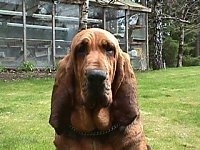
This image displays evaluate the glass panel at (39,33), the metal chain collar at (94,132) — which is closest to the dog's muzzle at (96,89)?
the metal chain collar at (94,132)

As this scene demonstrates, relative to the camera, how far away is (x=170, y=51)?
1309 inches

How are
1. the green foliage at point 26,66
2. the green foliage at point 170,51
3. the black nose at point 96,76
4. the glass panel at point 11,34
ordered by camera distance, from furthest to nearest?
the green foliage at point 170,51 < the green foliage at point 26,66 < the glass panel at point 11,34 < the black nose at point 96,76

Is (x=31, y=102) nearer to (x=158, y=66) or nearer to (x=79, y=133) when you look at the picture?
(x=79, y=133)

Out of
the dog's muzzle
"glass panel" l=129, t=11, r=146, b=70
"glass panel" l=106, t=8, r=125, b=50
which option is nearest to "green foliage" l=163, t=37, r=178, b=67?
"glass panel" l=129, t=11, r=146, b=70

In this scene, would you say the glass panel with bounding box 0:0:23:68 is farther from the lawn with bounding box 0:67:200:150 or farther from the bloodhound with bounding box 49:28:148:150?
the bloodhound with bounding box 49:28:148:150

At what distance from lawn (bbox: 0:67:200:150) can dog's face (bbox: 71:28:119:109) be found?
3423mm

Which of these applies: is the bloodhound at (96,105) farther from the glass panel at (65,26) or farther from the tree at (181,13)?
the tree at (181,13)

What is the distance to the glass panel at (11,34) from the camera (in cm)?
1798

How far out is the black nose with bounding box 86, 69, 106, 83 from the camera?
3.21 meters

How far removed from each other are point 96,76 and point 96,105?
30 centimetres

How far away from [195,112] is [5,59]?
391 inches

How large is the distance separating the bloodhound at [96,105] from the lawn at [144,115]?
3.13 meters

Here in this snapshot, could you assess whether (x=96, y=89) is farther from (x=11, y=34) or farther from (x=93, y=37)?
(x=11, y=34)

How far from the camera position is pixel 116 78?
3.56 m
